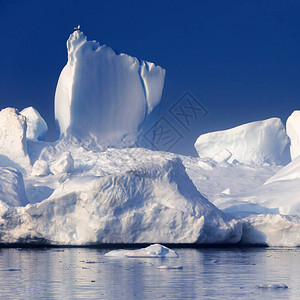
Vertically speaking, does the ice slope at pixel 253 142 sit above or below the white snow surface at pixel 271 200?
above

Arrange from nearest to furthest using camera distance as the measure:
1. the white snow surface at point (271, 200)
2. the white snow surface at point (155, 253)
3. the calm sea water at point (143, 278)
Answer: the calm sea water at point (143, 278), the white snow surface at point (155, 253), the white snow surface at point (271, 200)

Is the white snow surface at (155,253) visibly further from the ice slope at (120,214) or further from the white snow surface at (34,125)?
the white snow surface at (34,125)

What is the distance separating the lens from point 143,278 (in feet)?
33.9

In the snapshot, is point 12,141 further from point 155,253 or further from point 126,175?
point 155,253

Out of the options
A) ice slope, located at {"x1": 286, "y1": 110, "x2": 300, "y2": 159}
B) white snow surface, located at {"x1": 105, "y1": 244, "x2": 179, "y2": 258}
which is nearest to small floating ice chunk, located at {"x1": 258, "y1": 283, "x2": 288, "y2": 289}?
white snow surface, located at {"x1": 105, "y1": 244, "x2": 179, "y2": 258}

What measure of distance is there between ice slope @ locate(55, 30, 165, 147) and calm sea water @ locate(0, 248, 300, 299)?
74.4 ft

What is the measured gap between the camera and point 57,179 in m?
31.0

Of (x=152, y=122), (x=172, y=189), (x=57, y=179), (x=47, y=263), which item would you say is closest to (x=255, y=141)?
(x=152, y=122)

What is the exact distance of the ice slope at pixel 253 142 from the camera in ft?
145

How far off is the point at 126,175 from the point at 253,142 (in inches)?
1034

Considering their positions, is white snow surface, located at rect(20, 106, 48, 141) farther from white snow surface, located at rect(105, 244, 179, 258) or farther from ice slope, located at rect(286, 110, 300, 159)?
white snow surface, located at rect(105, 244, 179, 258)

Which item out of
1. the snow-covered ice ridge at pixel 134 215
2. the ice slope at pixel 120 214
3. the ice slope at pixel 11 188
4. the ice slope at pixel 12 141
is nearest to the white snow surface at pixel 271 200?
the snow-covered ice ridge at pixel 134 215

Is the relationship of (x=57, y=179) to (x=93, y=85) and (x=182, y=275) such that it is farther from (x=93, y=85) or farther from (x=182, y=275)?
(x=182, y=275)

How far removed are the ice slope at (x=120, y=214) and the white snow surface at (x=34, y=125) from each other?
2105cm
